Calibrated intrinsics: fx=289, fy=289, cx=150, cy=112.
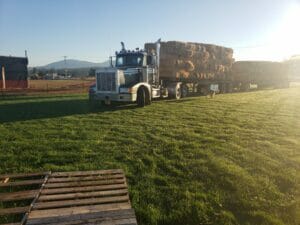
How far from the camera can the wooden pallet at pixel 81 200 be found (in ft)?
11.8

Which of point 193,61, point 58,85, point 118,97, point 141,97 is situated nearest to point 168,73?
point 193,61

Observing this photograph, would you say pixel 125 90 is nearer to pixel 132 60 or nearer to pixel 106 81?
pixel 106 81

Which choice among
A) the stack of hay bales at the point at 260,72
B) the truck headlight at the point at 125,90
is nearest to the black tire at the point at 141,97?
the truck headlight at the point at 125,90

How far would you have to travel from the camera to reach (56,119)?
11258mm

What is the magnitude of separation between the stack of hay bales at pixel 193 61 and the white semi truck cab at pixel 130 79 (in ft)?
5.89

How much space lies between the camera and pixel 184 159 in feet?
20.4

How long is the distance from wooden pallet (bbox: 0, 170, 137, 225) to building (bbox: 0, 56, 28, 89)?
28.2 meters

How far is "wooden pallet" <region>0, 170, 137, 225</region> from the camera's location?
11.8ft

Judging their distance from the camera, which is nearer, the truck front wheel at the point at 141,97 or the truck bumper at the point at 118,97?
the truck bumper at the point at 118,97

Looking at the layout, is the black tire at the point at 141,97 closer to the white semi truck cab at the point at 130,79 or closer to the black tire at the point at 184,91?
the white semi truck cab at the point at 130,79

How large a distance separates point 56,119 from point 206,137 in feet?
19.9

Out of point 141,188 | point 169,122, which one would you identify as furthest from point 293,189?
point 169,122

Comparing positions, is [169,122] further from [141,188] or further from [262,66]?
[262,66]

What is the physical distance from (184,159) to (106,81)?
31.7 feet
